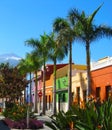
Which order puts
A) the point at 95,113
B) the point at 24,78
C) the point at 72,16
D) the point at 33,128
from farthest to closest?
the point at 24,78 < the point at 72,16 < the point at 33,128 < the point at 95,113

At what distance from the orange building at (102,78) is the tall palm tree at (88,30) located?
94.7 inches

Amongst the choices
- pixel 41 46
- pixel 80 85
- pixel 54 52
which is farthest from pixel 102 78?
pixel 41 46

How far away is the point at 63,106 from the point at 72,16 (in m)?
22.2

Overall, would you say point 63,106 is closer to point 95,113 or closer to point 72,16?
point 72,16

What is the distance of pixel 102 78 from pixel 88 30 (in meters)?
6.21

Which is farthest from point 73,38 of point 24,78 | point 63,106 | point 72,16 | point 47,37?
point 24,78

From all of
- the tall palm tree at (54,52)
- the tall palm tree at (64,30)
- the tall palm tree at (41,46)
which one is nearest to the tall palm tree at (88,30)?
the tall palm tree at (64,30)

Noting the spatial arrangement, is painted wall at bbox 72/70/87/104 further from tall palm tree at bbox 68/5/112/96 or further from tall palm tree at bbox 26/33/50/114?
tall palm tree at bbox 68/5/112/96

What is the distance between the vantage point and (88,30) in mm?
40531

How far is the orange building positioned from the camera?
42.5 m

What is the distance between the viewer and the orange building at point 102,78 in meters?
Result: 42.5

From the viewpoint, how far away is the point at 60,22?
44875 mm

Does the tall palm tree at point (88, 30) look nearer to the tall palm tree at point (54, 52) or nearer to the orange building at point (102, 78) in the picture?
the orange building at point (102, 78)

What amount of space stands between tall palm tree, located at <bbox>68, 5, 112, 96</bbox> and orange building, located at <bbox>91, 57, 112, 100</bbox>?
2.41 m
